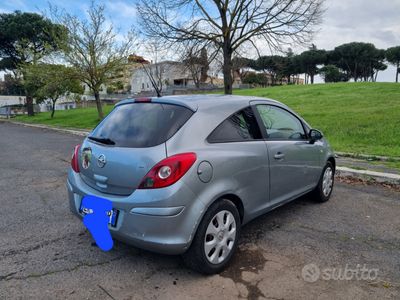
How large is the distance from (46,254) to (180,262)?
4.43 feet

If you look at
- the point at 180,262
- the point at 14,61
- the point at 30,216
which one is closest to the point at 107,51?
the point at 30,216

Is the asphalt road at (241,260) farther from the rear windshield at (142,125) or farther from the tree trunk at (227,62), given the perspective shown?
the tree trunk at (227,62)

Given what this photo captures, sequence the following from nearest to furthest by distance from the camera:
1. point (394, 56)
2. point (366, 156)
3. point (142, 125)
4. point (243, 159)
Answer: point (142, 125) → point (243, 159) → point (366, 156) → point (394, 56)

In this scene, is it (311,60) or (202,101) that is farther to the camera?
(311,60)

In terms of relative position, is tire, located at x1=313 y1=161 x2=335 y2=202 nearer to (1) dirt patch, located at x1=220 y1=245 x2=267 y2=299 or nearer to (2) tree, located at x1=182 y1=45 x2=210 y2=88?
(1) dirt patch, located at x1=220 y1=245 x2=267 y2=299

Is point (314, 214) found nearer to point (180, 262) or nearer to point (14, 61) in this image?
point (180, 262)

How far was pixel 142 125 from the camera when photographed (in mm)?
3088

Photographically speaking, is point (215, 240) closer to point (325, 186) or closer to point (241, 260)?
point (241, 260)

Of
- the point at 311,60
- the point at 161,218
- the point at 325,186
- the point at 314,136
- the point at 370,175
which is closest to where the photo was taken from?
the point at 161,218

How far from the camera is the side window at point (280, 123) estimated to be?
379 centimetres

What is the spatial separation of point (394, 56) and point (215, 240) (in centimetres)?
5940

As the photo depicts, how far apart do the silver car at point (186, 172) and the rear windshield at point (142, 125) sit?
0.01 metres

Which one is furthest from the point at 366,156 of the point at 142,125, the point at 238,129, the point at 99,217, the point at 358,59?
the point at 358,59

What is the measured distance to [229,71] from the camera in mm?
12039
